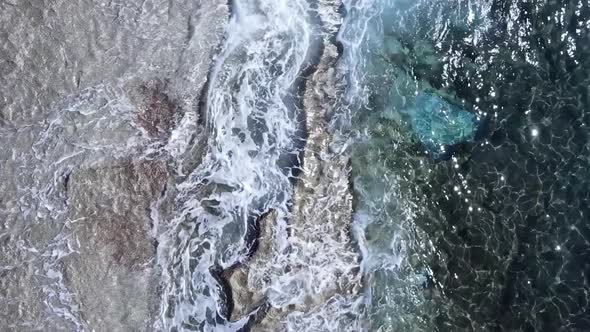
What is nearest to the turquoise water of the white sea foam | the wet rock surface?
Answer: the white sea foam

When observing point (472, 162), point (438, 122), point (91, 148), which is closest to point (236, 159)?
point (91, 148)

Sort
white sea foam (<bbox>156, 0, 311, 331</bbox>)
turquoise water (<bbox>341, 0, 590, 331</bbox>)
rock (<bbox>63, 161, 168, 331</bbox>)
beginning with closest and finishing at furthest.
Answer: turquoise water (<bbox>341, 0, 590, 331</bbox>) → rock (<bbox>63, 161, 168, 331</bbox>) → white sea foam (<bbox>156, 0, 311, 331</bbox>)

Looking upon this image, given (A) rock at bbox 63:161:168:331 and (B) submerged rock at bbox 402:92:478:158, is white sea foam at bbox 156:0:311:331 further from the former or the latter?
(B) submerged rock at bbox 402:92:478:158

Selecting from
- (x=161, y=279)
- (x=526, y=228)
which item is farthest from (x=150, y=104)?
(x=526, y=228)

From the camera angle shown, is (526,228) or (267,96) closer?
(526,228)

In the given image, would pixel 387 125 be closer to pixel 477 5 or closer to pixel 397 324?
pixel 477 5

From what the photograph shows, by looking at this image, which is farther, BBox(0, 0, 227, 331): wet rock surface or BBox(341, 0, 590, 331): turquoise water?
BBox(0, 0, 227, 331): wet rock surface

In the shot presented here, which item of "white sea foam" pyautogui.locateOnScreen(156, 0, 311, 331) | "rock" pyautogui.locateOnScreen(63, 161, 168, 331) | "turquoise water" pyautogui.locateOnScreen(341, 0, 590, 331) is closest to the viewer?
"turquoise water" pyautogui.locateOnScreen(341, 0, 590, 331)

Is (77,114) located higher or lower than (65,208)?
higher
